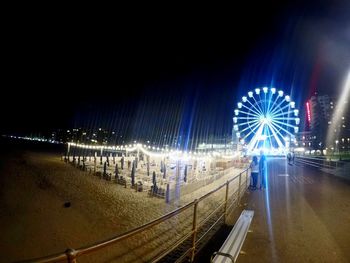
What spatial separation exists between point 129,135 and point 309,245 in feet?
467

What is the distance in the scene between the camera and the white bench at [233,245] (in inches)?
171

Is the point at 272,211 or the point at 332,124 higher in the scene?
the point at 332,124

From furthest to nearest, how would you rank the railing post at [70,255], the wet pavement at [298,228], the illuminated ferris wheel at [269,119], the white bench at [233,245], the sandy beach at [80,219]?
the illuminated ferris wheel at [269,119], the sandy beach at [80,219], the wet pavement at [298,228], the white bench at [233,245], the railing post at [70,255]

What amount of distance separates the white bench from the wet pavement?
0.26 meters

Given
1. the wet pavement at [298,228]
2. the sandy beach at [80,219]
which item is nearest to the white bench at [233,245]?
the wet pavement at [298,228]

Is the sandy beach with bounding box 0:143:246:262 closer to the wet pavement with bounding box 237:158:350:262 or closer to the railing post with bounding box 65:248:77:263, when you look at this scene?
the wet pavement with bounding box 237:158:350:262

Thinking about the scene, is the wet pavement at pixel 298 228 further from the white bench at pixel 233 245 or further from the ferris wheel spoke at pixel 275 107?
the ferris wheel spoke at pixel 275 107

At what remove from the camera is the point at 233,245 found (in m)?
5.08

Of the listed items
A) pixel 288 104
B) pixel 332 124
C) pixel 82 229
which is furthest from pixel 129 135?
pixel 82 229

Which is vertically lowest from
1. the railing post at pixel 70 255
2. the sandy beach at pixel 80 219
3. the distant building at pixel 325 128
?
the sandy beach at pixel 80 219

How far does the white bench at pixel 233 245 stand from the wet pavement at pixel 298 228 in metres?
0.26

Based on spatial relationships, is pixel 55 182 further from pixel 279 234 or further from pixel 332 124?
pixel 332 124

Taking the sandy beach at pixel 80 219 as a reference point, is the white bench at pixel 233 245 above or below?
above

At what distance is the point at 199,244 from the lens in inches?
250
